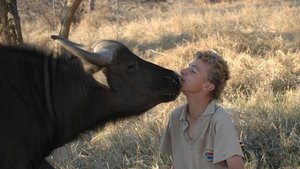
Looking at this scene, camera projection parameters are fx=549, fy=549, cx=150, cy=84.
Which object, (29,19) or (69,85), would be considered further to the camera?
(29,19)

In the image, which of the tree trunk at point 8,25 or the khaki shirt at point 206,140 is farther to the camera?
the tree trunk at point 8,25

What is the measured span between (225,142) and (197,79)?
527 mm

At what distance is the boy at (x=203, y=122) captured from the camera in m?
3.85

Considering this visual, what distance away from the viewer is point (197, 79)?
4.04m

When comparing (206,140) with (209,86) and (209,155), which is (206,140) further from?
(209,86)

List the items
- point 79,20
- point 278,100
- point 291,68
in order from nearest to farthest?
point 278,100, point 291,68, point 79,20

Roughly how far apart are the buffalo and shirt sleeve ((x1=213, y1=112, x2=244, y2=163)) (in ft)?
1.94

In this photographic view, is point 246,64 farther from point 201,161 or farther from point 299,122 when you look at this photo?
point 201,161

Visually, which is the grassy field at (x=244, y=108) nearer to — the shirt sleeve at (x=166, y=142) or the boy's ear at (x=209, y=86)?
the shirt sleeve at (x=166, y=142)

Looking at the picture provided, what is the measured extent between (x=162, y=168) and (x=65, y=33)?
12.8ft

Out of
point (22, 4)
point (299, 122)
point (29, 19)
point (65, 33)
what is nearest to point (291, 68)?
point (299, 122)

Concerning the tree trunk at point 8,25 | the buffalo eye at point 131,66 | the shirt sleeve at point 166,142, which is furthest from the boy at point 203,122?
the tree trunk at point 8,25

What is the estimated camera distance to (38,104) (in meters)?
4.25

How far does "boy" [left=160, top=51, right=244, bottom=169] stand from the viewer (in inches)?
152
